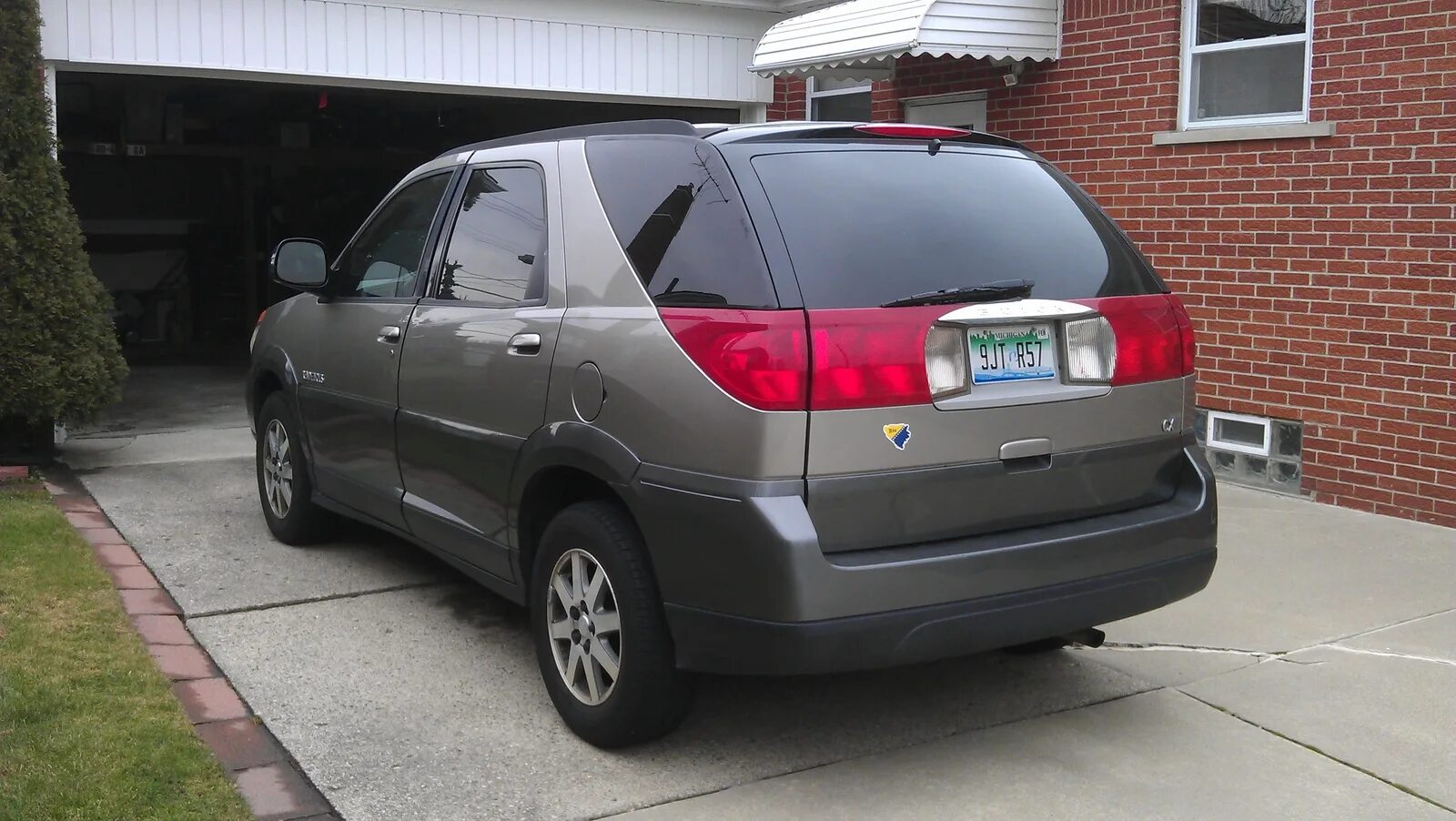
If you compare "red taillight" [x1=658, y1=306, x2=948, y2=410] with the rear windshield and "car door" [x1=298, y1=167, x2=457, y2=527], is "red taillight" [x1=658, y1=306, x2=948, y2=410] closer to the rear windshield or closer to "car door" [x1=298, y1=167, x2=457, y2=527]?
the rear windshield

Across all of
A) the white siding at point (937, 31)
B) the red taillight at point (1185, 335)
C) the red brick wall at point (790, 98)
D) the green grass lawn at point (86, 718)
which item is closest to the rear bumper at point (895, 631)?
the red taillight at point (1185, 335)

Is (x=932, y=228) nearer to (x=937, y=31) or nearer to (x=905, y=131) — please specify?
(x=905, y=131)

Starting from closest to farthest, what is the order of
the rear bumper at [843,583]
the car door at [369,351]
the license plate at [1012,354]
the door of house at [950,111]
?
the rear bumper at [843,583]
the license plate at [1012,354]
the car door at [369,351]
the door of house at [950,111]

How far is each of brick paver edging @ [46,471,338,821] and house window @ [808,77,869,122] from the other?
704 cm

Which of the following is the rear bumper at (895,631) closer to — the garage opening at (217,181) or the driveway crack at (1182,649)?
the driveway crack at (1182,649)

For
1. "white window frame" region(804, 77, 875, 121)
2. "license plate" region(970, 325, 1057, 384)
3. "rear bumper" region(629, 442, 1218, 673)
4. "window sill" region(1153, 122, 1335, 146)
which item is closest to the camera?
"rear bumper" region(629, 442, 1218, 673)

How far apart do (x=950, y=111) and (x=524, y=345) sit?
679cm

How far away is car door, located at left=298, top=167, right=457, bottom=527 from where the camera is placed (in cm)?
526

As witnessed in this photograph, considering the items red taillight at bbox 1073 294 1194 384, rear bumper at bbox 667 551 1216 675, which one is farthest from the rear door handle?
red taillight at bbox 1073 294 1194 384

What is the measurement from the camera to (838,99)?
11.6 metres

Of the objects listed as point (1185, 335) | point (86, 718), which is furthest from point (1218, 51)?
point (86, 718)

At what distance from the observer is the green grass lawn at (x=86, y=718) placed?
357 centimetres

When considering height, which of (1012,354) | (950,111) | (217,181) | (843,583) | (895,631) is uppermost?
(950,111)

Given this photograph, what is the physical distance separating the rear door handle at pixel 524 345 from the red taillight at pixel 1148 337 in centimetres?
167
